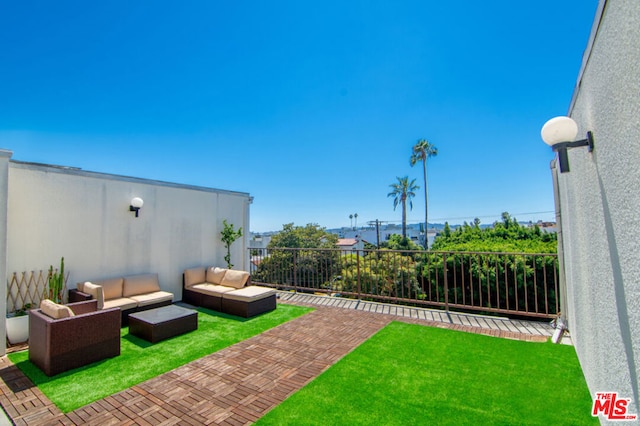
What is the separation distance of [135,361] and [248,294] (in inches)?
90.5

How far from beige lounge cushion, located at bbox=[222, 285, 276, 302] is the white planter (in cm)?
308

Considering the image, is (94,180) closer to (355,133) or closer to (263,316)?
(263,316)

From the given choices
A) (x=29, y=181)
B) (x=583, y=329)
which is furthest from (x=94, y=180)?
(x=583, y=329)

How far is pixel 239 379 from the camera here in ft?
11.0

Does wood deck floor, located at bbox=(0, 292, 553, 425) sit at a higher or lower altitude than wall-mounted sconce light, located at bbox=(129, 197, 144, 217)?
lower

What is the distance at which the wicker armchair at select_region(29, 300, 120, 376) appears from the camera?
11.2ft

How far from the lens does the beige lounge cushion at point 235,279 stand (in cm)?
650

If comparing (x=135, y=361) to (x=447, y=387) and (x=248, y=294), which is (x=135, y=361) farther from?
(x=447, y=387)

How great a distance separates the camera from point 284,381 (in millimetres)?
Result: 3287

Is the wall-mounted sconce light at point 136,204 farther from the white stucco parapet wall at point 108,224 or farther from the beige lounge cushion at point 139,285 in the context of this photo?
the beige lounge cushion at point 139,285

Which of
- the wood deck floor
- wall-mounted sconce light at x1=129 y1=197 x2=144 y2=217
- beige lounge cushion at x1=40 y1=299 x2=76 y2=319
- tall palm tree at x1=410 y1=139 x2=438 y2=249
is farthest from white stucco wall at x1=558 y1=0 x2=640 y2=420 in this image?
tall palm tree at x1=410 y1=139 x2=438 y2=249

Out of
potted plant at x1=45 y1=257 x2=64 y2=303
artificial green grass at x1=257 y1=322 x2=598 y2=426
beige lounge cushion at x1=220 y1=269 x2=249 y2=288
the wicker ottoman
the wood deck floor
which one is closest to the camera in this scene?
artificial green grass at x1=257 y1=322 x2=598 y2=426

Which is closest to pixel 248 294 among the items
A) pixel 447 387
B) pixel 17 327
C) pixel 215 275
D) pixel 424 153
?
pixel 215 275

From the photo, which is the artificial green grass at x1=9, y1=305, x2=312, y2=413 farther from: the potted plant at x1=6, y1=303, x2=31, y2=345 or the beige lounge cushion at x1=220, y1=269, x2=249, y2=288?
the beige lounge cushion at x1=220, y1=269, x2=249, y2=288
